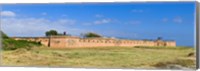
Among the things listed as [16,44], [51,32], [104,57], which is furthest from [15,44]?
[104,57]

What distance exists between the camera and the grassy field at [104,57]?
4820 mm

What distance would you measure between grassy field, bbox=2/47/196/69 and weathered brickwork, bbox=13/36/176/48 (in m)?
0.05

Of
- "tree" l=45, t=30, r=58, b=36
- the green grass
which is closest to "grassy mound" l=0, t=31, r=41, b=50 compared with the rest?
the green grass

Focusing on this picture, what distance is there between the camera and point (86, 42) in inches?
197

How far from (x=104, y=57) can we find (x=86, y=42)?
10.6 inches

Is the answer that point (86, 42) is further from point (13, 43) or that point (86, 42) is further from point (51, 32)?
point (13, 43)

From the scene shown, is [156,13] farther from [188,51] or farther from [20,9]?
[20,9]

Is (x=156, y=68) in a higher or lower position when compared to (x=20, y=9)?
lower

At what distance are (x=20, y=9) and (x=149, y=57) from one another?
1.58 m

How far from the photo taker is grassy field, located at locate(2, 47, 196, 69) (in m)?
4.82

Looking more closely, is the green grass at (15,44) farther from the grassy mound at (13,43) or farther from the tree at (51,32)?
the tree at (51,32)

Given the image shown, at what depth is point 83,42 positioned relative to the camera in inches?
198

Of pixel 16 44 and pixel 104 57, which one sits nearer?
pixel 104 57

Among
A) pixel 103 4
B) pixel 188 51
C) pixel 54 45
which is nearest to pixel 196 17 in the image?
pixel 188 51
